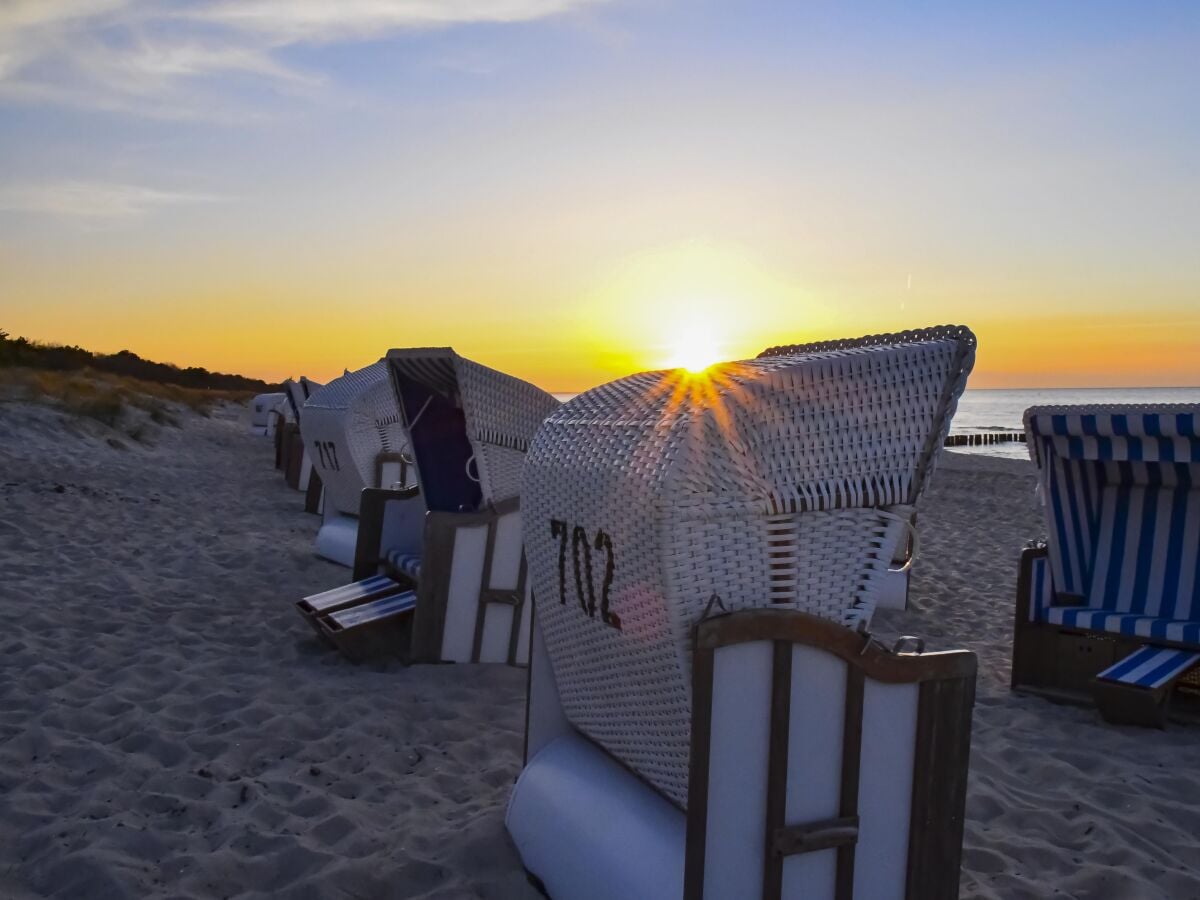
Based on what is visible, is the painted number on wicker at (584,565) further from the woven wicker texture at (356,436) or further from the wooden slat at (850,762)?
the woven wicker texture at (356,436)

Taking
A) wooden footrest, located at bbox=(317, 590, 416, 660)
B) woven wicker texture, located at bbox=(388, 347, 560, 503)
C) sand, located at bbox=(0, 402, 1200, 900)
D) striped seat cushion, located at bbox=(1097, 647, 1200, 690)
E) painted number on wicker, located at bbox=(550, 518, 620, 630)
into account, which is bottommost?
sand, located at bbox=(0, 402, 1200, 900)

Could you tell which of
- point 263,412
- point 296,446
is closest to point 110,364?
point 263,412

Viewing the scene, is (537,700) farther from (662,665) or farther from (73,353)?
(73,353)

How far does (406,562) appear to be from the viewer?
615cm

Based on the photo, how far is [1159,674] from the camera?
484 centimetres

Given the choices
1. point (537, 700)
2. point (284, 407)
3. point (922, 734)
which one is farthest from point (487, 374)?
point (284, 407)

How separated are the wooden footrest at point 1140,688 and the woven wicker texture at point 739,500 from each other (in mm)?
2938

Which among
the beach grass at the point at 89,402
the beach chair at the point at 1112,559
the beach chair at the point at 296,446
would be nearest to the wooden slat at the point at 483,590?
the beach chair at the point at 1112,559

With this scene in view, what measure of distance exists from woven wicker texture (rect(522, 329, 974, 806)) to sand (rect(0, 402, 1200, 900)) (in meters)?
0.96

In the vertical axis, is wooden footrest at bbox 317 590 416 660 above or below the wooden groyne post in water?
below

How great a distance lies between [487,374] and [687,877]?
146 inches

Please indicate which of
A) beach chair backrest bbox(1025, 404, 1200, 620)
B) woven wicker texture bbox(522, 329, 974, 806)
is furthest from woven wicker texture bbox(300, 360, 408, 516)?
woven wicker texture bbox(522, 329, 974, 806)

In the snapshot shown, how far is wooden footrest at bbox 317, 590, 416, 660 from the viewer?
5.42 m

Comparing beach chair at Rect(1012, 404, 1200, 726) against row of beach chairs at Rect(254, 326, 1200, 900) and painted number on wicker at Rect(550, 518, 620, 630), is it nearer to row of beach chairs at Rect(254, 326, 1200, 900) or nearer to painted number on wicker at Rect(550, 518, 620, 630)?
row of beach chairs at Rect(254, 326, 1200, 900)
